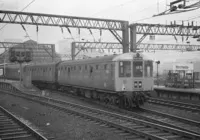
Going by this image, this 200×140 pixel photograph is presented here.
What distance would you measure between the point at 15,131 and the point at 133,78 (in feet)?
25.9

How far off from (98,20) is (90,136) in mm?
21013

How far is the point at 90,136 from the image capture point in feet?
32.1

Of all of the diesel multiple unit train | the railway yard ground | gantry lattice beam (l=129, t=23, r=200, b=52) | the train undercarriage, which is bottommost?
the railway yard ground

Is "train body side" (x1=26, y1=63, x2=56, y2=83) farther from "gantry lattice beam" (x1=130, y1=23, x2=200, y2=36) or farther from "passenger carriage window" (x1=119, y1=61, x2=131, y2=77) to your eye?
"passenger carriage window" (x1=119, y1=61, x2=131, y2=77)

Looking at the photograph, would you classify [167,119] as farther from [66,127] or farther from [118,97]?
[66,127]

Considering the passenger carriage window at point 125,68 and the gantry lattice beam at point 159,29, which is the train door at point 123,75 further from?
the gantry lattice beam at point 159,29

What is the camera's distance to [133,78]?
16.1 metres

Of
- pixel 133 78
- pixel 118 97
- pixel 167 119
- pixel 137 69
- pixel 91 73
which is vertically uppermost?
pixel 137 69

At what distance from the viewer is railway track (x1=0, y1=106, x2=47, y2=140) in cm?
962

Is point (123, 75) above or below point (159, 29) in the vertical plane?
below

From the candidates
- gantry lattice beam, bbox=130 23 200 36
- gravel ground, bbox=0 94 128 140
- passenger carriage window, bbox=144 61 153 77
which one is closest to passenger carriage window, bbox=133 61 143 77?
passenger carriage window, bbox=144 61 153 77

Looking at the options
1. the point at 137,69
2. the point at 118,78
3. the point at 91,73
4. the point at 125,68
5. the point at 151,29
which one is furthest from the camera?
the point at 151,29

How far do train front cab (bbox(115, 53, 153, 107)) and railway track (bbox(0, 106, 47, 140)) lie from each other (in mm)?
6413

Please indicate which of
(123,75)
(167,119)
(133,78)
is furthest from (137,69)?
(167,119)
